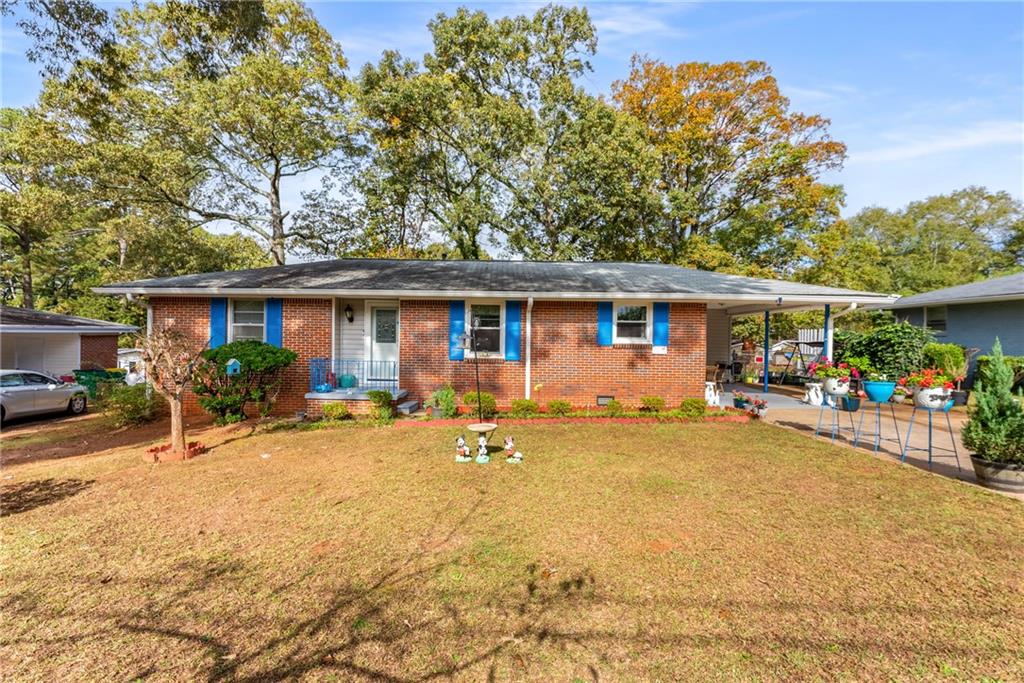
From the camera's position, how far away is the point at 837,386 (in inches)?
250

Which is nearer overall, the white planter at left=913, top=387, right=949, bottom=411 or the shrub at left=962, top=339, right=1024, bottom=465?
the shrub at left=962, top=339, right=1024, bottom=465

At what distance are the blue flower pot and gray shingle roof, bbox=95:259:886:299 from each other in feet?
13.0

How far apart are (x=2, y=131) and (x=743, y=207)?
121ft

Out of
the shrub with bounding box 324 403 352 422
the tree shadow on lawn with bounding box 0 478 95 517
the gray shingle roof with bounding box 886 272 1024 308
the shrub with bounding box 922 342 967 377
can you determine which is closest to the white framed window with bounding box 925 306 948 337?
the gray shingle roof with bounding box 886 272 1024 308

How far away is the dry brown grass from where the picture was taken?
2.40m

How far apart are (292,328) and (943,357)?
1812 cm

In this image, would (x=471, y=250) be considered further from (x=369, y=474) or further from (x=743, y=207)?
(x=369, y=474)

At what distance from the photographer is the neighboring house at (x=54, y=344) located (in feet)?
51.7

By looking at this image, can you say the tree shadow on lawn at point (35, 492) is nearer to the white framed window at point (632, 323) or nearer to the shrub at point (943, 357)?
the white framed window at point (632, 323)

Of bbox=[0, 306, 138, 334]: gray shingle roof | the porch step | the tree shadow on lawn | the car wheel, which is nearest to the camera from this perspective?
the tree shadow on lawn

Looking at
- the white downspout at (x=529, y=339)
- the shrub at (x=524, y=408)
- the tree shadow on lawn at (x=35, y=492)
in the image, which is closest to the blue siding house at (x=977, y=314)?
the white downspout at (x=529, y=339)

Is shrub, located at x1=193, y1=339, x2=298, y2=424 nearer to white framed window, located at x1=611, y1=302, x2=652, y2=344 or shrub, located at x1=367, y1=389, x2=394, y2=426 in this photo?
shrub, located at x1=367, y1=389, x2=394, y2=426

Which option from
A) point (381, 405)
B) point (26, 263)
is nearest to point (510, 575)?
point (381, 405)

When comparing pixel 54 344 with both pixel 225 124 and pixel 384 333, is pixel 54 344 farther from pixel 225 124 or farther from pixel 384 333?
pixel 384 333
